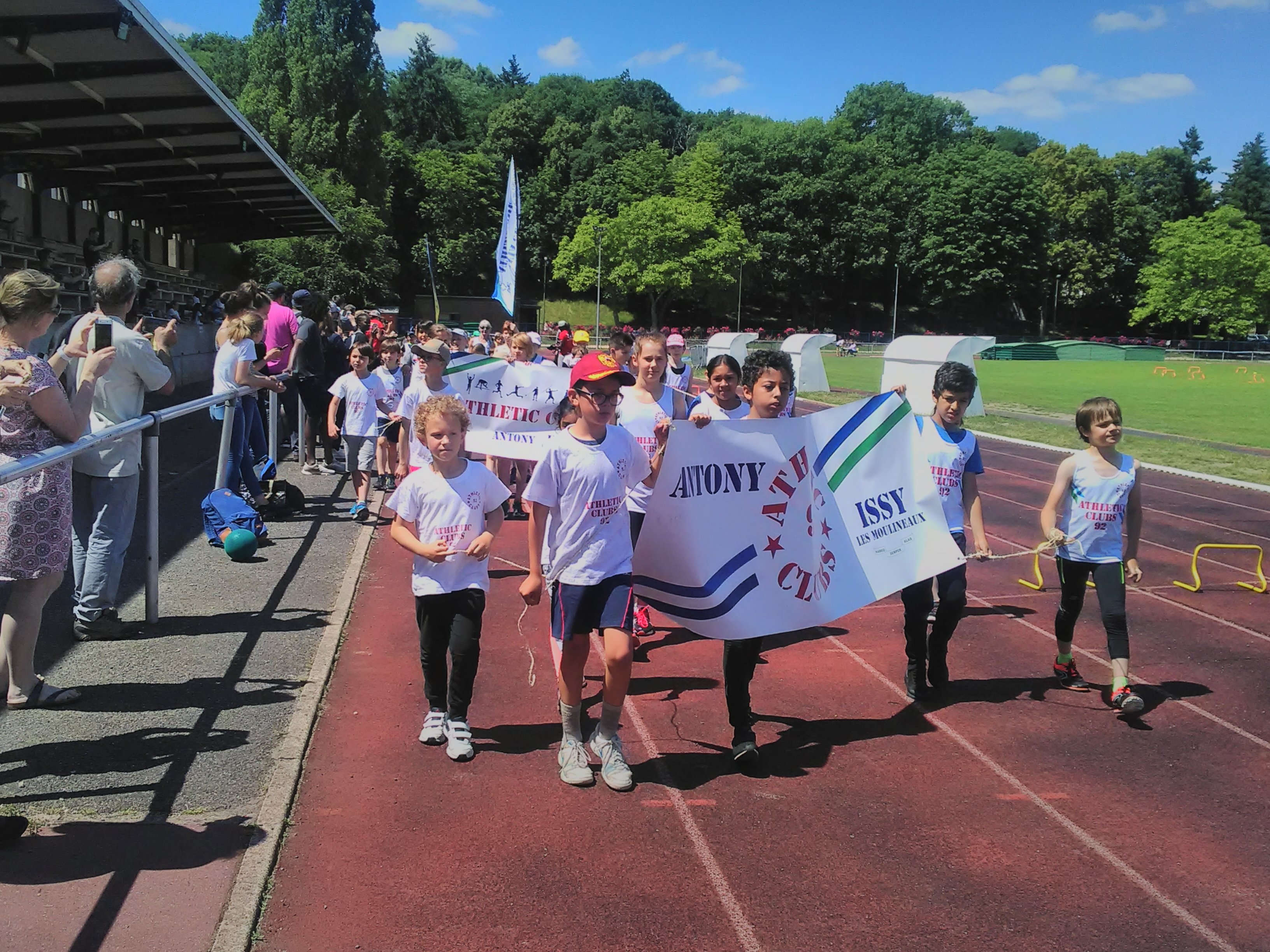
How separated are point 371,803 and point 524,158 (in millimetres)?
101037

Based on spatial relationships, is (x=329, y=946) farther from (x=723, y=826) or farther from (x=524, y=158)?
(x=524, y=158)

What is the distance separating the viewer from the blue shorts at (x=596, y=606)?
16.0ft

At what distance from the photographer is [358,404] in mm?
11266

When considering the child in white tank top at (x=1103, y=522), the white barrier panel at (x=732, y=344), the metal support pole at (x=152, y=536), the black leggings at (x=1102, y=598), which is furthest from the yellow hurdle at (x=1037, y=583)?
the white barrier panel at (x=732, y=344)

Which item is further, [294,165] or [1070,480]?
[294,165]

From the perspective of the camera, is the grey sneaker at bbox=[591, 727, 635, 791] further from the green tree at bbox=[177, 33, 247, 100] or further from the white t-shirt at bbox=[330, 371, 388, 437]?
the green tree at bbox=[177, 33, 247, 100]

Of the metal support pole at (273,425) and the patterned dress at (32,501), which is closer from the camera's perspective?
the patterned dress at (32,501)

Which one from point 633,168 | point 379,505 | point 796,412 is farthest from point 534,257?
point 379,505

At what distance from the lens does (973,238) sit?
86.4m

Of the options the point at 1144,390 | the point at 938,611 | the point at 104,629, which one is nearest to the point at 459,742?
the point at 104,629

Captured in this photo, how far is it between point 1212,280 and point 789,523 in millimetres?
96791

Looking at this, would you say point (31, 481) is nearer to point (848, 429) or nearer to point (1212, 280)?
point (848, 429)

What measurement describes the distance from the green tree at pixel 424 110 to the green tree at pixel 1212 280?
66805 mm

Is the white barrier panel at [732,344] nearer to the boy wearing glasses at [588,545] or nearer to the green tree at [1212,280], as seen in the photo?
the boy wearing glasses at [588,545]
